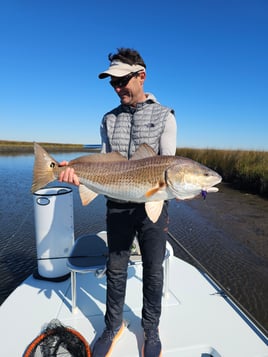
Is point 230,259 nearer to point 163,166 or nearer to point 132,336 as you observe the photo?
point 132,336

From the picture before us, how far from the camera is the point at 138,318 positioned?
10.0 feet

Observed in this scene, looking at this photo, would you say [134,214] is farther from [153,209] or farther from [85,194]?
[85,194]

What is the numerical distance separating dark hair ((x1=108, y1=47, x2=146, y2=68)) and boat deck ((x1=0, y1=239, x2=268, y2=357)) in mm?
3001

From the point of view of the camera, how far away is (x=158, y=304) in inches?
102

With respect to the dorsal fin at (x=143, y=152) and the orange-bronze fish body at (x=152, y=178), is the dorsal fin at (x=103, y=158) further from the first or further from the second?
the dorsal fin at (x=143, y=152)

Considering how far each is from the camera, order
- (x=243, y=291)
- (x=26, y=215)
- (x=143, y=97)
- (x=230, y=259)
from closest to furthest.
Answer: (x=143, y=97), (x=243, y=291), (x=230, y=259), (x=26, y=215)

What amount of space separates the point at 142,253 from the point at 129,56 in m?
2.05

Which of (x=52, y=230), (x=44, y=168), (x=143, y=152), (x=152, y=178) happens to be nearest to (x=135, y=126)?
(x=143, y=152)

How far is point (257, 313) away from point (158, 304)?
268 cm

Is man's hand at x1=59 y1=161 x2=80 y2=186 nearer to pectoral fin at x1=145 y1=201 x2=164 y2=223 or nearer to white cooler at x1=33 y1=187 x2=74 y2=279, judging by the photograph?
pectoral fin at x1=145 y1=201 x2=164 y2=223

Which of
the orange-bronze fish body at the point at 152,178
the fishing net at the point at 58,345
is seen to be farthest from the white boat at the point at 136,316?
the orange-bronze fish body at the point at 152,178

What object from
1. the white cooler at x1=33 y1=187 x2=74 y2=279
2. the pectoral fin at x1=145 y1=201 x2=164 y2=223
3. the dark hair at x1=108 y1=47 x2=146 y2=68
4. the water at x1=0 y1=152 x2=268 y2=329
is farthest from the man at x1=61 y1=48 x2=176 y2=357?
the water at x1=0 y1=152 x2=268 y2=329

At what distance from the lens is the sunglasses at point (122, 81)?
240 cm

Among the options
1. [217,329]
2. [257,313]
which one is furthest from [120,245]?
[257,313]
